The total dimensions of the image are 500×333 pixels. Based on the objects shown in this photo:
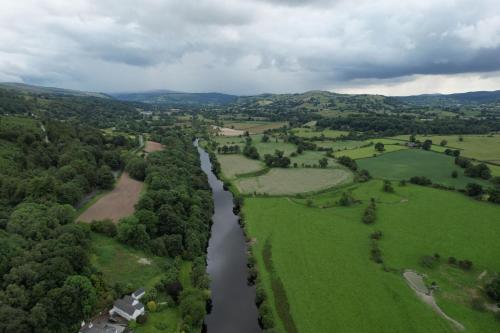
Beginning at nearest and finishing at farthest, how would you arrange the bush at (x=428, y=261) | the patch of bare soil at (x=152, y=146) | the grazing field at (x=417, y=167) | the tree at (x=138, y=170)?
the bush at (x=428, y=261), the tree at (x=138, y=170), the grazing field at (x=417, y=167), the patch of bare soil at (x=152, y=146)

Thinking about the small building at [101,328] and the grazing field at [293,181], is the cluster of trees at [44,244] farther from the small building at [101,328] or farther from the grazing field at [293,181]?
the grazing field at [293,181]

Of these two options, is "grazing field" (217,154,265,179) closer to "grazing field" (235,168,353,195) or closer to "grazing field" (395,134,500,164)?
"grazing field" (235,168,353,195)

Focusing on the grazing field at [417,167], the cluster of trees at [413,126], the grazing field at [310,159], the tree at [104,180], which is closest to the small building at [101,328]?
the tree at [104,180]

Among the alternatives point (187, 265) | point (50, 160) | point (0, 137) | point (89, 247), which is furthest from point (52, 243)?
point (0, 137)

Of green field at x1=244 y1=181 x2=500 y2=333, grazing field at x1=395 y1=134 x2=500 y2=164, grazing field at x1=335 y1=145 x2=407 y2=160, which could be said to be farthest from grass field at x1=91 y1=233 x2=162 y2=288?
grazing field at x1=395 y1=134 x2=500 y2=164

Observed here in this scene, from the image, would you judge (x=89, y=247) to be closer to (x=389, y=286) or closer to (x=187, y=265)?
(x=187, y=265)

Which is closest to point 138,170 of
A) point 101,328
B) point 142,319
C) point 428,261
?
point 142,319
